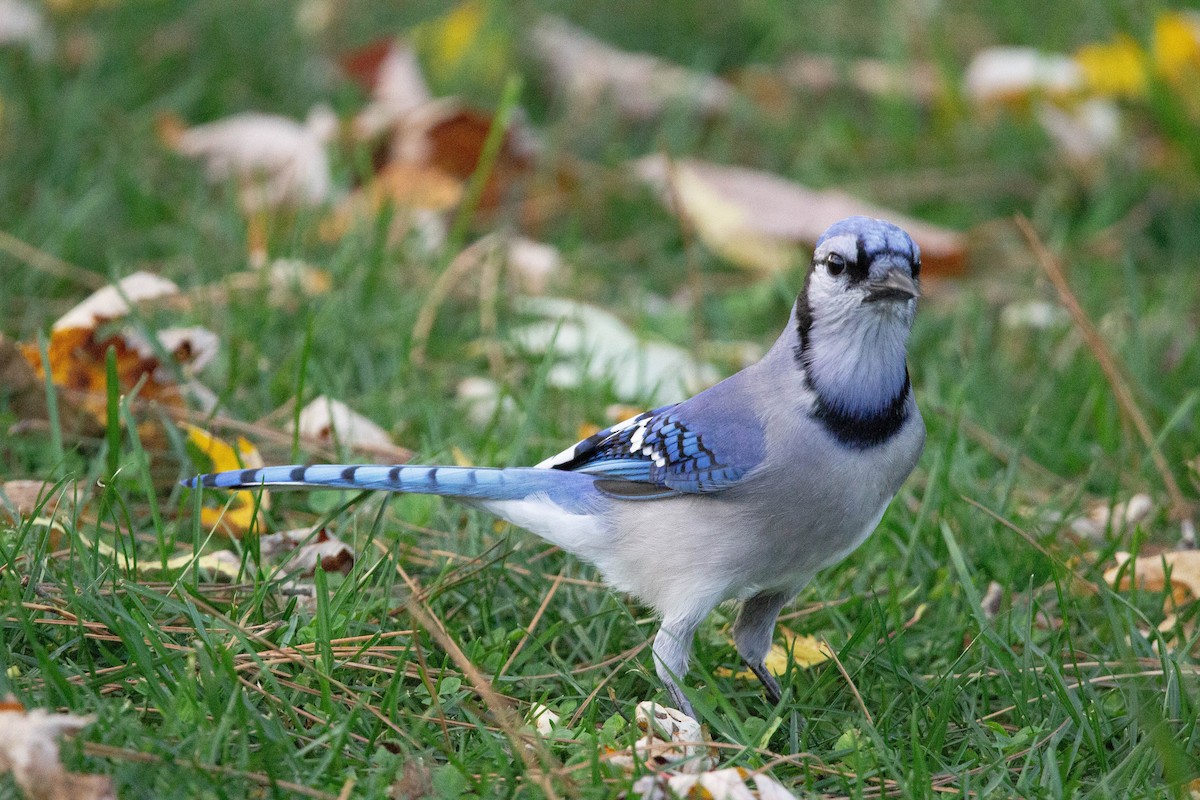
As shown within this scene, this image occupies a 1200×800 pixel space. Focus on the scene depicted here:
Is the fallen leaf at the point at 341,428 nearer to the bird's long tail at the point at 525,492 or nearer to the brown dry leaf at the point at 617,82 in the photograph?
the bird's long tail at the point at 525,492

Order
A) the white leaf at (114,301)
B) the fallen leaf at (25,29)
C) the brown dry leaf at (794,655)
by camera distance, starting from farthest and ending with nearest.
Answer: the fallen leaf at (25,29) → the white leaf at (114,301) → the brown dry leaf at (794,655)

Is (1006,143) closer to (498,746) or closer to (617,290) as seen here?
(617,290)

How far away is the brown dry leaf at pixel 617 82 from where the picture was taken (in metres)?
5.08

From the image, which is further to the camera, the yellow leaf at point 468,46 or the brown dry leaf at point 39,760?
the yellow leaf at point 468,46

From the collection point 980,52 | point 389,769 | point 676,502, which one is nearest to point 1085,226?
point 980,52

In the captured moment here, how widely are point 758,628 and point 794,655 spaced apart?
0.33 feet

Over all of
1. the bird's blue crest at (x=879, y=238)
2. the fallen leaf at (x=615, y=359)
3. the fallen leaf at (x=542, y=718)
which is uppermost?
the bird's blue crest at (x=879, y=238)

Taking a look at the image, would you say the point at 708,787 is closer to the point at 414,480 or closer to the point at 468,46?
the point at 414,480

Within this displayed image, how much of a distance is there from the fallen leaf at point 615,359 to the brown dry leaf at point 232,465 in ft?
2.78

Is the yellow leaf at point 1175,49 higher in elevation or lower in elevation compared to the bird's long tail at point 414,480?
higher

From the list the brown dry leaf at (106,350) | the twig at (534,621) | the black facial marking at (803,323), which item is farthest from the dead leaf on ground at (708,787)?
the brown dry leaf at (106,350)

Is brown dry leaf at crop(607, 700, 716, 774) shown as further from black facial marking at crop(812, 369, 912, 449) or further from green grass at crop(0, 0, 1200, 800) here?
black facial marking at crop(812, 369, 912, 449)

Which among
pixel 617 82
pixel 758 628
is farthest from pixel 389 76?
pixel 758 628

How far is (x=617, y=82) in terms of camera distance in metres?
5.12
